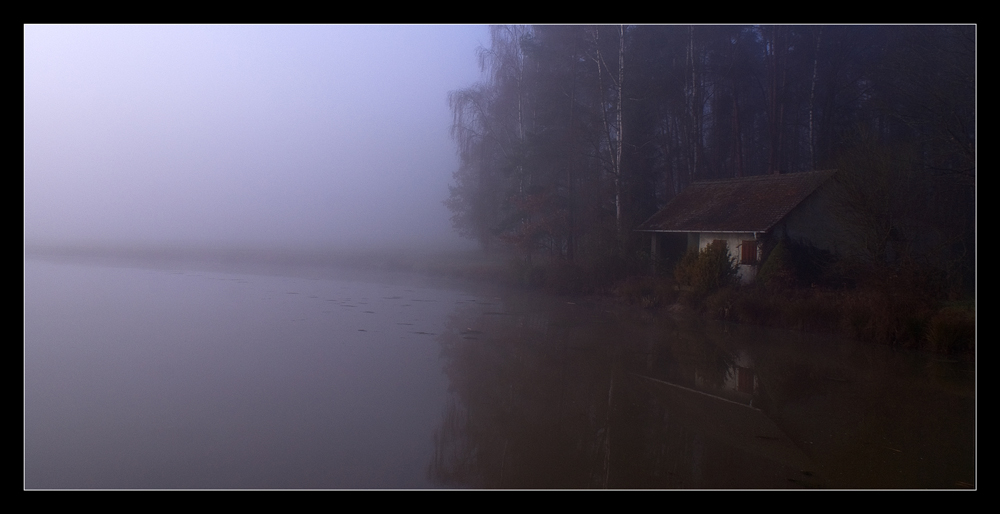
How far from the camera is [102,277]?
1229 inches

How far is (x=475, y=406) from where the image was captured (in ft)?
31.2

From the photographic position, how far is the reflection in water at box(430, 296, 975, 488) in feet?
23.1

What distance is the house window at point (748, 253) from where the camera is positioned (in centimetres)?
2198

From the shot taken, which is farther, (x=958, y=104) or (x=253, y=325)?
(x=958, y=104)

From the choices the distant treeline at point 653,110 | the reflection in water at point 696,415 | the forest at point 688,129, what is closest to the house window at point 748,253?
the forest at point 688,129

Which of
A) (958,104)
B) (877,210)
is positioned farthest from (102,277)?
(958,104)

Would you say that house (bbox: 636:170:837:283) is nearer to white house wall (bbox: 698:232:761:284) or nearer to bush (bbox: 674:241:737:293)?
white house wall (bbox: 698:232:761:284)

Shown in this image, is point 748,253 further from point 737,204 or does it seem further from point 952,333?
point 952,333

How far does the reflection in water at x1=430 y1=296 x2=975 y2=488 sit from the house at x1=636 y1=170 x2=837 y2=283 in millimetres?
6471

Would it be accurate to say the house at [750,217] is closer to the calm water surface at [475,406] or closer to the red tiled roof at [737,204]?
the red tiled roof at [737,204]

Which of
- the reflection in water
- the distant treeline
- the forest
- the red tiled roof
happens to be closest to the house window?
the red tiled roof

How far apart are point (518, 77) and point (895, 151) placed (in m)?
18.9

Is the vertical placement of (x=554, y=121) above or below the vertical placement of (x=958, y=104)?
above

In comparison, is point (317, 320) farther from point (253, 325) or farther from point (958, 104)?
point (958, 104)
